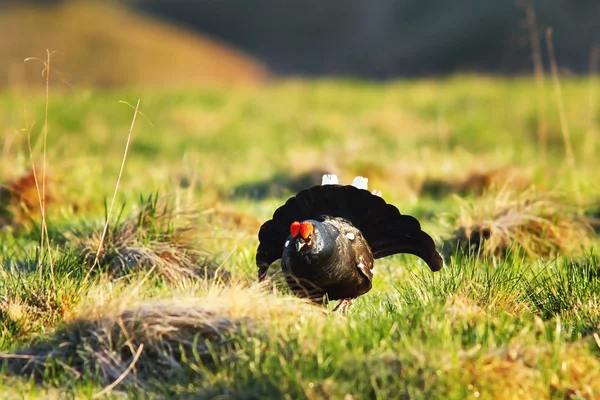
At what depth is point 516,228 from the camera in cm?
667

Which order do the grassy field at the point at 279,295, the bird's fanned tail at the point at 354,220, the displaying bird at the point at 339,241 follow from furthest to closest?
the bird's fanned tail at the point at 354,220
the displaying bird at the point at 339,241
the grassy field at the point at 279,295

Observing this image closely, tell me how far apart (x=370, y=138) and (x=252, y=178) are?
319 centimetres

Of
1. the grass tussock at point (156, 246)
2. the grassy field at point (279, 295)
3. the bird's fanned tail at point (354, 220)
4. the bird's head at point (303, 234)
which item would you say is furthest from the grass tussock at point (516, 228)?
the bird's head at point (303, 234)

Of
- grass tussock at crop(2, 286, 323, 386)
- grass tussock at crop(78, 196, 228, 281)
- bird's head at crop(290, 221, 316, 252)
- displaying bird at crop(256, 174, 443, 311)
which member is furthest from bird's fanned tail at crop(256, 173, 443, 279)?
grass tussock at crop(2, 286, 323, 386)

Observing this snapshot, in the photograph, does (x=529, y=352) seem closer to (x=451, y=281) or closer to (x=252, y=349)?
(x=451, y=281)

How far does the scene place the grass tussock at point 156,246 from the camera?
5.73 meters

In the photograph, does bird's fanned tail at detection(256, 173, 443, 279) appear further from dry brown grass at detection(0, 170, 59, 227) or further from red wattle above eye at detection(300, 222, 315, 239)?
dry brown grass at detection(0, 170, 59, 227)

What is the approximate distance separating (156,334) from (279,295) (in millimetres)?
736

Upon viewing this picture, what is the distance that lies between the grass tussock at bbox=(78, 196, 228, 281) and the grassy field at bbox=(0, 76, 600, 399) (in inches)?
0.6

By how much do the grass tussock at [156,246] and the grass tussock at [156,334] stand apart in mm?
966

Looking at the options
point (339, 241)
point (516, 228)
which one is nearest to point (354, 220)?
point (339, 241)

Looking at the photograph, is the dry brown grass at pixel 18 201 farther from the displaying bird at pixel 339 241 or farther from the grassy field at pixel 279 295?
the displaying bird at pixel 339 241

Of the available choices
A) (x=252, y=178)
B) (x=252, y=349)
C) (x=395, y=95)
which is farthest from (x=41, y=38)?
(x=252, y=349)

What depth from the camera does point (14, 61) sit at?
2500cm
